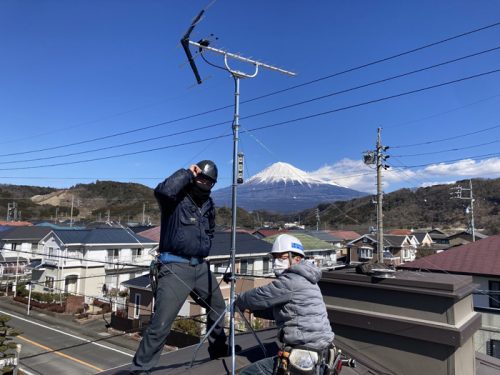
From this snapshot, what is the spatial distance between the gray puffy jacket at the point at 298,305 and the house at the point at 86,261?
1108 inches

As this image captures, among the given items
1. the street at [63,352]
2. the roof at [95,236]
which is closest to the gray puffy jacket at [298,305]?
the street at [63,352]

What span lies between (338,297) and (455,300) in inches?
44.4

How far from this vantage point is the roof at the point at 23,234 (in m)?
41.2

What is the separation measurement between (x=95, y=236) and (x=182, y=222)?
106 ft

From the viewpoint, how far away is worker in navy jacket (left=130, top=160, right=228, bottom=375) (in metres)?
2.98

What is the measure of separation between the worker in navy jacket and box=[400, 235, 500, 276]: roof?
1482 cm

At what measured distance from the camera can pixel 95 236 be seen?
32344mm

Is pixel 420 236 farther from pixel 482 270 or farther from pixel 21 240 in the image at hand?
pixel 21 240

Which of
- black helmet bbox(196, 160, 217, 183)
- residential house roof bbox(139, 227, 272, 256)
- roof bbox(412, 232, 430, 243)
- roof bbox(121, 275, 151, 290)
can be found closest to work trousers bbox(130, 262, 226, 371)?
black helmet bbox(196, 160, 217, 183)

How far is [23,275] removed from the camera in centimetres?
3503

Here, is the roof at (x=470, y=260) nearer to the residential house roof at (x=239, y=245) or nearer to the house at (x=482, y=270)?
the house at (x=482, y=270)

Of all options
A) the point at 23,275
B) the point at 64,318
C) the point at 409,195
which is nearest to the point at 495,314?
the point at 64,318

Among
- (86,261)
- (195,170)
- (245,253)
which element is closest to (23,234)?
(86,261)

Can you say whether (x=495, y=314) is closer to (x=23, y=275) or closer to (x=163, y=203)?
(x=163, y=203)
